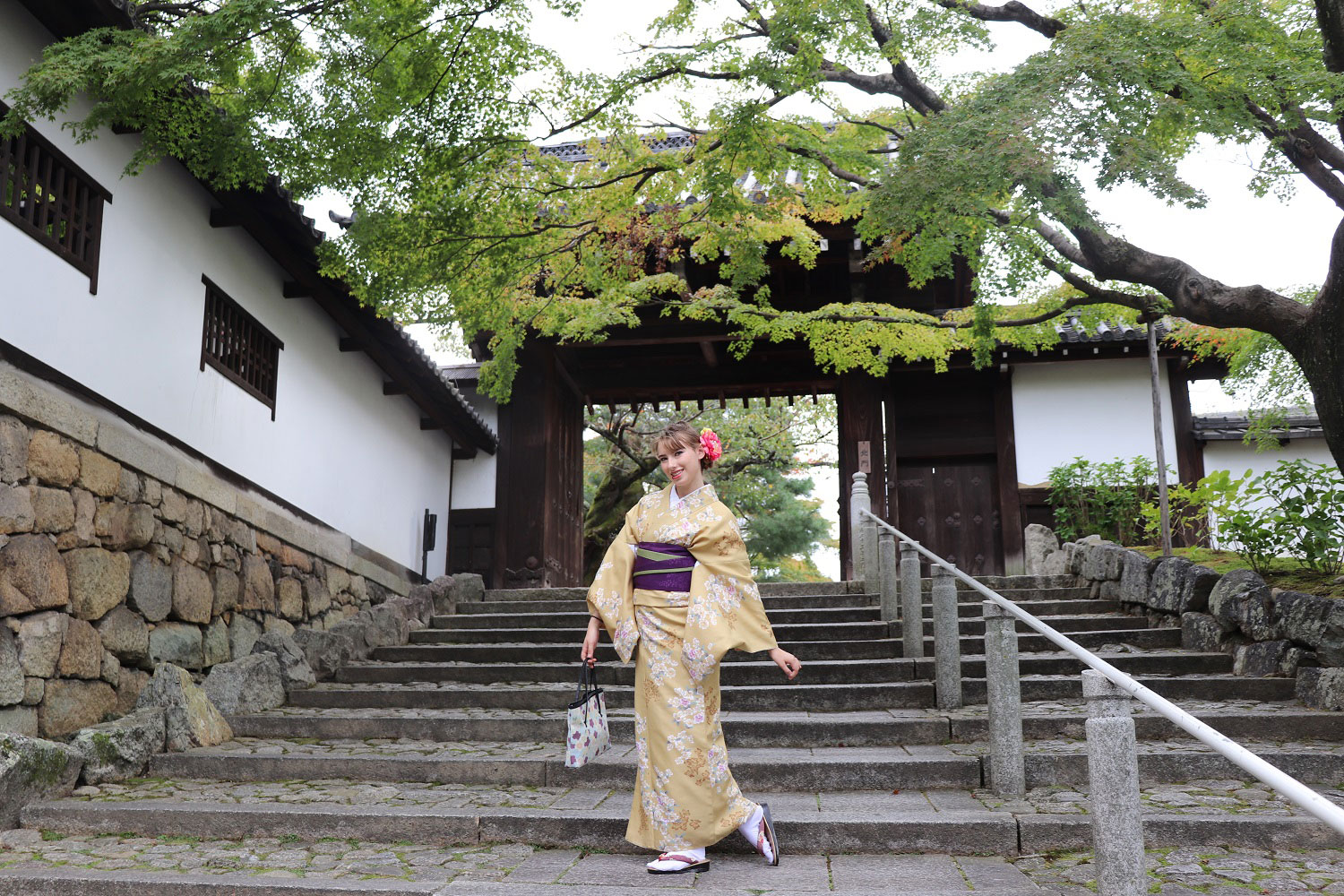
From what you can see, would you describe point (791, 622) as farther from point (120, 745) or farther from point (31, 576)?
point (31, 576)

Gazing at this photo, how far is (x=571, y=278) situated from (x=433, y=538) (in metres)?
5.81

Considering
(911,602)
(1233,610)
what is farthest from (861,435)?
(1233,610)

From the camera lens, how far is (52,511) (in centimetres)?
641

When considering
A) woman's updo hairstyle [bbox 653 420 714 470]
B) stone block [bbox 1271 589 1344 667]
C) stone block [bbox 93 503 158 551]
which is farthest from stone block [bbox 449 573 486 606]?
stone block [bbox 1271 589 1344 667]

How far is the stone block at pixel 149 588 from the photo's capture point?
721 centimetres

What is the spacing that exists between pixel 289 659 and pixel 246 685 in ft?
2.24

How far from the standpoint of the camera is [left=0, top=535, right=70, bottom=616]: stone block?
5.98 metres

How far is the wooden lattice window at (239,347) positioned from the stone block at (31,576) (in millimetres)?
2533

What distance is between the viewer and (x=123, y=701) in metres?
6.94

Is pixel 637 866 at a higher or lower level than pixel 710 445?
lower

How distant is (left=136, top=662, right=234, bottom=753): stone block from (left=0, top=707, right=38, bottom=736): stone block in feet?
2.32

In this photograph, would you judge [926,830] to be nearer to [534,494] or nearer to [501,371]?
[501,371]

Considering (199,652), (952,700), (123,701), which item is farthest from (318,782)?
(952,700)

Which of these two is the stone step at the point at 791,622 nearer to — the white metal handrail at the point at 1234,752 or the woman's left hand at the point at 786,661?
A: the woman's left hand at the point at 786,661
